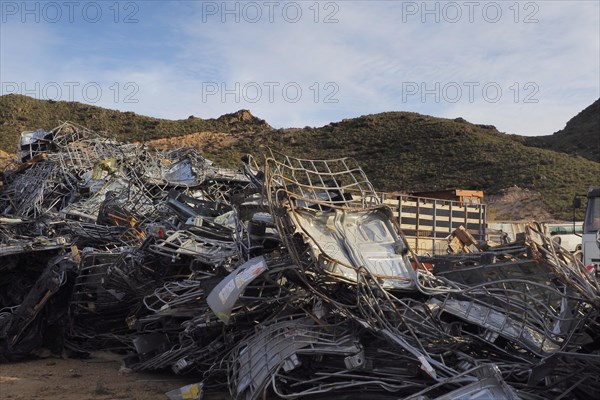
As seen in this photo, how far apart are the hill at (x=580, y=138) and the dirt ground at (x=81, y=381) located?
42807mm

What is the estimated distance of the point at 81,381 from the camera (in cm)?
761

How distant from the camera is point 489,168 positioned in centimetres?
4084

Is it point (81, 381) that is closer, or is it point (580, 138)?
point (81, 381)

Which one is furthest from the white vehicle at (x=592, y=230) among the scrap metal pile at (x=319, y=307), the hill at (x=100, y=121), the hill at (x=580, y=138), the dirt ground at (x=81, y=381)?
the hill at (x=100, y=121)

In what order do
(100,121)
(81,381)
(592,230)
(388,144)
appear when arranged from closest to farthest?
(81,381) < (592,230) < (388,144) < (100,121)

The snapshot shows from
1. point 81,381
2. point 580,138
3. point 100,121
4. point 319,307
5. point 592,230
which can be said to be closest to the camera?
point 319,307

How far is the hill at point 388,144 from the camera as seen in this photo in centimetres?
3856

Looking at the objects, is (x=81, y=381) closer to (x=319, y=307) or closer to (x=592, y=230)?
(x=319, y=307)

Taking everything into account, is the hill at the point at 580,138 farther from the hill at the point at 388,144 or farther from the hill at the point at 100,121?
the hill at the point at 100,121

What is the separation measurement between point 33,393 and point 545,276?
5.48 meters

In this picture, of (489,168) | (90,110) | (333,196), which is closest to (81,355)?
(333,196)

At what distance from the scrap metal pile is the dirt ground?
235 millimetres

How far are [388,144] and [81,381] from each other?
40.6m

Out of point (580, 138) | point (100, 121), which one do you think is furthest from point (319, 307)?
point (580, 138)
